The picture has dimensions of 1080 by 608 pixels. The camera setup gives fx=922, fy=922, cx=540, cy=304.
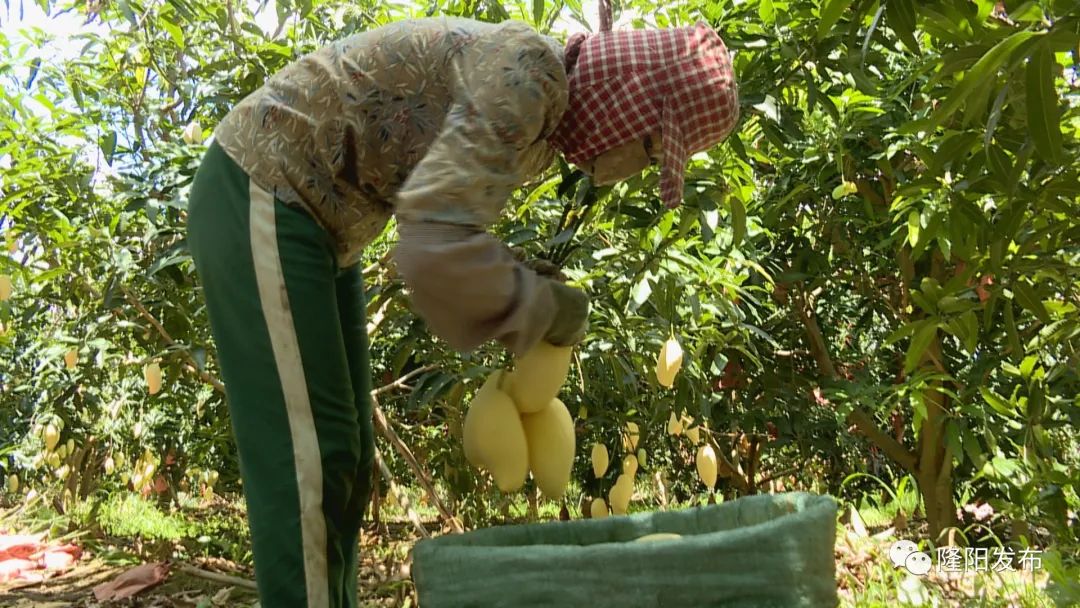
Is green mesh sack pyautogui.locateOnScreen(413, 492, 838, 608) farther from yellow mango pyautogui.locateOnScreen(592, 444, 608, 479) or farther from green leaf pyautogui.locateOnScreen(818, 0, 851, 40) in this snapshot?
yellow mango pyautogui.locateOnScreen(592, 444, 608, 479)

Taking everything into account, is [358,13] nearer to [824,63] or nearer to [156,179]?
[156,179]

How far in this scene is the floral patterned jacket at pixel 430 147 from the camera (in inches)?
42.2

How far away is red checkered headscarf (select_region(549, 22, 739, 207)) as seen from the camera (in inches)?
49.9

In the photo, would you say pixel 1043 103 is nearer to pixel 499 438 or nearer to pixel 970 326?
pixel 499 438

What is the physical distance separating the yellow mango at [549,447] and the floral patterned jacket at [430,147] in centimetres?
22

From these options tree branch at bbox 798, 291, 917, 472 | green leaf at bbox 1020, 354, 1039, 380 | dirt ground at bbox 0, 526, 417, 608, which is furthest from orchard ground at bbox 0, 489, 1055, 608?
green leaf at bbox 1020, 354, 1039, 380

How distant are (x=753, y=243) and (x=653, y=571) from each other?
87.5 inches

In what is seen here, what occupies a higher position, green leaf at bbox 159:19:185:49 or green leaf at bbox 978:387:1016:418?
green leaf at bbox 159:19:185:49

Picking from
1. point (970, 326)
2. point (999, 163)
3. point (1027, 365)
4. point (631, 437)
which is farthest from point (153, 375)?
point (1027, 365)

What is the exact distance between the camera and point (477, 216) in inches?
42.8

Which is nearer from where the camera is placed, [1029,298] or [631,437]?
[1029,298]

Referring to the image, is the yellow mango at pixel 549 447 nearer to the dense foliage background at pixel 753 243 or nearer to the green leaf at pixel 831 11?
the dense foliage background at pixel 753 243

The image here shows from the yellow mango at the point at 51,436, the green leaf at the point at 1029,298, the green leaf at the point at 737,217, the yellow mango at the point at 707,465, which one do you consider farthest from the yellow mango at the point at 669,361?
the yellow mango at the point at 51,436

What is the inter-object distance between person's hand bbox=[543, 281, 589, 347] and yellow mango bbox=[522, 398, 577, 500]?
0.48ft
